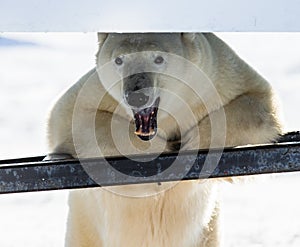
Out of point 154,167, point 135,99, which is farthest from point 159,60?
point 154,167

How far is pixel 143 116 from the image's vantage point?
9.89ft

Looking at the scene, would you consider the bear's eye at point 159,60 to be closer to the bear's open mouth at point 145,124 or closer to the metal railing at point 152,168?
the bear's open mouth at point 145,124

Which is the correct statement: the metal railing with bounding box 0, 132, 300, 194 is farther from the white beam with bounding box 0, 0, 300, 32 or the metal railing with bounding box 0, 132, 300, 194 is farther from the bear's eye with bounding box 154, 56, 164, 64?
the bear's eye with bounding box 154, 56, 164, 64

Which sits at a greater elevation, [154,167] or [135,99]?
[135,99]

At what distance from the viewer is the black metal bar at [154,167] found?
98.0 inches

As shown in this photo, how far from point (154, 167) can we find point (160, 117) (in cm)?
91

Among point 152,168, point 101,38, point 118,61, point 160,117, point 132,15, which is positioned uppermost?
point 101,38

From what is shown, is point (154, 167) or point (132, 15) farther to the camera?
point (154, 167)

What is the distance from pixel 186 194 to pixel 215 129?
1.64 feet

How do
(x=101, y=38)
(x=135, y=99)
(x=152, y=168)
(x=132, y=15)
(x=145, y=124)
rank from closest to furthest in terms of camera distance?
(x=132, y=15) < (x=152, y=168) < (x=135, y=99) < (x=145, y=124) < (x=101, y=38)

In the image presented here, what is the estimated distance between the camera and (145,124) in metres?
3.00

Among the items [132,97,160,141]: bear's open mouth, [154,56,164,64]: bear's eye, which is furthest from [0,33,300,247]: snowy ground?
[132,97,160,141]: bear's open mouth

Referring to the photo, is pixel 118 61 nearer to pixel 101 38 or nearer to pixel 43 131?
pixel 101 38

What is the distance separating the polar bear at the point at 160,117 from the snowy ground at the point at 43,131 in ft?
0.94
